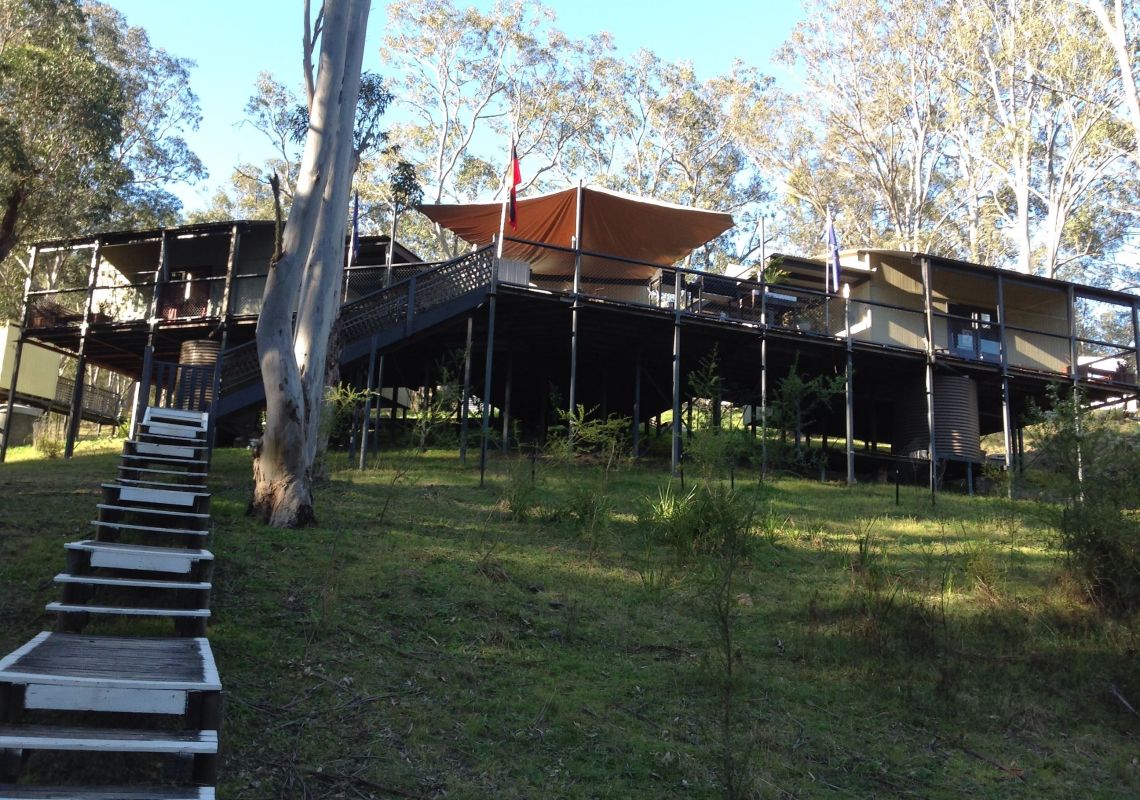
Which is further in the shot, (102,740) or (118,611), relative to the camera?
(118,611)

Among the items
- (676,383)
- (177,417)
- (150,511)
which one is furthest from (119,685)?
(676,383)

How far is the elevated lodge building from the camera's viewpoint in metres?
16.9

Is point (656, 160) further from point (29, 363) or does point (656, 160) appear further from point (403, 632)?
point (403, 632)

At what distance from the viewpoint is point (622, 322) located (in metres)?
17.7

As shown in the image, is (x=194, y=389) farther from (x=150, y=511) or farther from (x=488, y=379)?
(x=150, y=511)


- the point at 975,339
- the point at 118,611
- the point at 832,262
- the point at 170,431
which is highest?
the point at 832,262

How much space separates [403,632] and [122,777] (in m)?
2.83

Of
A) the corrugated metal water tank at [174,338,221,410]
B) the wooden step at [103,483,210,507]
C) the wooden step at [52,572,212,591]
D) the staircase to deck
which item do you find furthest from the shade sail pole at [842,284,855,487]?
the wooden step at [52,572,212,591]

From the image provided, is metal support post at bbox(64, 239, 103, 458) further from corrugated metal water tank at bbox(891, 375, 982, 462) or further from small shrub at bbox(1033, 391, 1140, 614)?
small shrub at bbox(1033, 391, 1140, 614)

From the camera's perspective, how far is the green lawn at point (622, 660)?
5543 mm

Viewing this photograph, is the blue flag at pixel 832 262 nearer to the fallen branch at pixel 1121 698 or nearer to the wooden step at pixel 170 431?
the fallen branch at pixel 1121 698

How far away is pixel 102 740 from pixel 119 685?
420 mm

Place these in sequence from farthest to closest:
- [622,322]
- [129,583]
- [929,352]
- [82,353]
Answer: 1. [82,353]
2. [929,352]
3. [622,322]
4. [129,583]

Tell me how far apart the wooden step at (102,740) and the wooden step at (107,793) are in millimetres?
160
